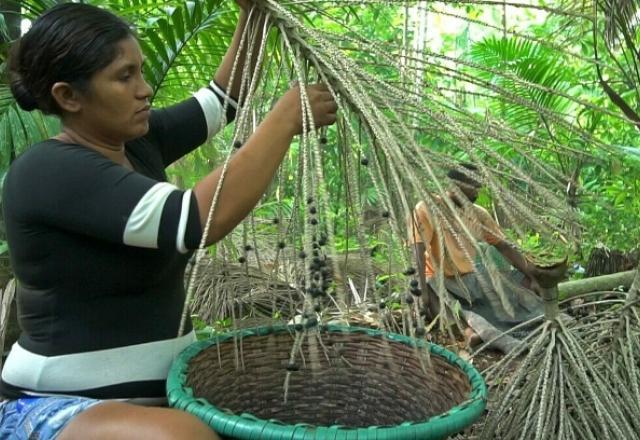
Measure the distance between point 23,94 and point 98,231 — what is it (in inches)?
13.3

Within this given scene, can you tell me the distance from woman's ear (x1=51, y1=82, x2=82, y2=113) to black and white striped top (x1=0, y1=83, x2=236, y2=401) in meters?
0.08

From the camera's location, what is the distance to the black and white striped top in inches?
45.5

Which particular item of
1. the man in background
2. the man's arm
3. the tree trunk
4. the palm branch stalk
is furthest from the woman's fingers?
the tree trunk

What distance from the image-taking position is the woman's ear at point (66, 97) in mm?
1266

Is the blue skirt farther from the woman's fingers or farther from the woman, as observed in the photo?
the woman's fingers

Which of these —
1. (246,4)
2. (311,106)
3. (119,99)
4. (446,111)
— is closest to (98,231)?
(119,99)

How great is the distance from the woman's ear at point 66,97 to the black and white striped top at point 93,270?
84 mm

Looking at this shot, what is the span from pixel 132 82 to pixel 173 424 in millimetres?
575

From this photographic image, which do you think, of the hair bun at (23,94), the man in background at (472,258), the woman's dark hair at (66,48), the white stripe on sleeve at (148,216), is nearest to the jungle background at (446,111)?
the man in background at (472,258)

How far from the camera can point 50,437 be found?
1182mm

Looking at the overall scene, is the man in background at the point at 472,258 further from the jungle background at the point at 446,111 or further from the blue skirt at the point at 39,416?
the blue skirt at the point at 39,416

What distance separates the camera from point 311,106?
1241 mm

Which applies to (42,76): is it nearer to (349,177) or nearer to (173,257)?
(173,257)

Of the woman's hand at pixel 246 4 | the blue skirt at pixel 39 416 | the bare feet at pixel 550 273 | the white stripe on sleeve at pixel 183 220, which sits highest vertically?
the woman's hand at pixel 246 4
